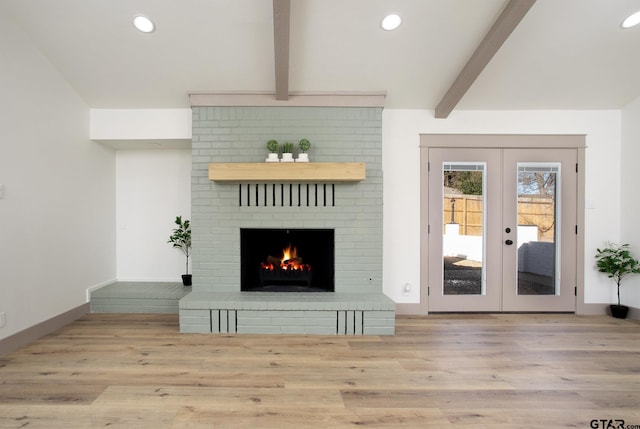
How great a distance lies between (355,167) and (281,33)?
4.49 feet

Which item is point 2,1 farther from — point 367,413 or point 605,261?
point 605,261

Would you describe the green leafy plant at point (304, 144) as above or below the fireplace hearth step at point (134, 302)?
above

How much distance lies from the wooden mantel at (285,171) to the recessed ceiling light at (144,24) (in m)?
1.27

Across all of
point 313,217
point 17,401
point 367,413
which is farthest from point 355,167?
point 17,401

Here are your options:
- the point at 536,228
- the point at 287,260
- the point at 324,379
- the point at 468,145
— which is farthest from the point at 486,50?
the point at 324,379

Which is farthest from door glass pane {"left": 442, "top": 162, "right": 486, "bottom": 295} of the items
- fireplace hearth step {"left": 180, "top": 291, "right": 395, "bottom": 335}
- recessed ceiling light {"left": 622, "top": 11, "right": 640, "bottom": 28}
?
recessed ceiling light {"left": 622, "top": 11, "right": 640, "bottom": 28}

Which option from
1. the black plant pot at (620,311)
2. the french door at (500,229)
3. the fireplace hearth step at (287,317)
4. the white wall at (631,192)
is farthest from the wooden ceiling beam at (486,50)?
the black plant pot at (620,311)

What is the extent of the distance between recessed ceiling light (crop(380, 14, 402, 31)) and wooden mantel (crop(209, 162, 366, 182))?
1244 mm

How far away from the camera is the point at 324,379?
7.18 ft

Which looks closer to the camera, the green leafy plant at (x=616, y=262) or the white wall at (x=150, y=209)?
the green leafy plant at (x=616, y=262)

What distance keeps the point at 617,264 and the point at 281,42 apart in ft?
14.5

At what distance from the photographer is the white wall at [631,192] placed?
11.5 ft

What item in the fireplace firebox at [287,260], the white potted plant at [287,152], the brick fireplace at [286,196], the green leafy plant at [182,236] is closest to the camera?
the white potted plant at [287,152]

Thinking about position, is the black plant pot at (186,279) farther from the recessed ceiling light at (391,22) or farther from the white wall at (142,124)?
the recessed ceiling light at (391,22)
